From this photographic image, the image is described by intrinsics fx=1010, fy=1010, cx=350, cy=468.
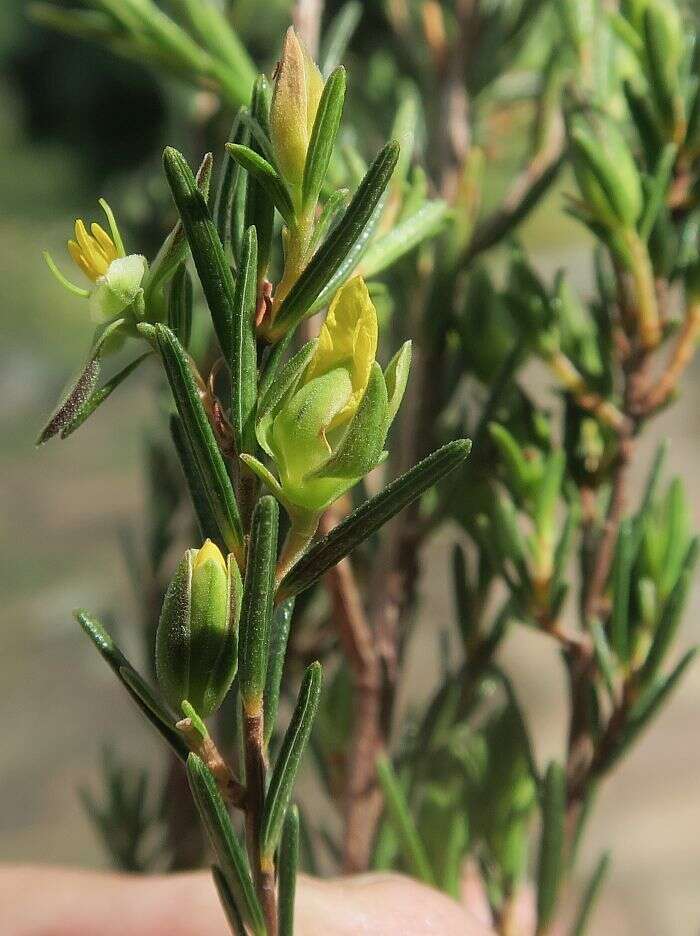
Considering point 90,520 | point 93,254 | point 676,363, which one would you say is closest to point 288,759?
point 93,254

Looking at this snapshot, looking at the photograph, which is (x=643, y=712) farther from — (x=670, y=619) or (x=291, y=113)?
(x=291, y=113)

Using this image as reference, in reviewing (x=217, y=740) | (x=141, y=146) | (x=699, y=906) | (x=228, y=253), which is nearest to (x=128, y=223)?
(x=217, y=740)

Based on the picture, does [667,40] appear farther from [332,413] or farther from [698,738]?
[698,738]

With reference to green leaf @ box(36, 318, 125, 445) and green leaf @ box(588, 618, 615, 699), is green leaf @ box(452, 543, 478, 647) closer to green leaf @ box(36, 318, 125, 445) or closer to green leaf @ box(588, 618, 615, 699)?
green leaf @ box(588, 618, 615, 699)

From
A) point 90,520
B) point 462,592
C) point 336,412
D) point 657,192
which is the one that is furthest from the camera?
point 90,520

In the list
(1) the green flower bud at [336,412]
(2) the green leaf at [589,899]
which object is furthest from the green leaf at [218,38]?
(2) the green leaf at [589,899]
